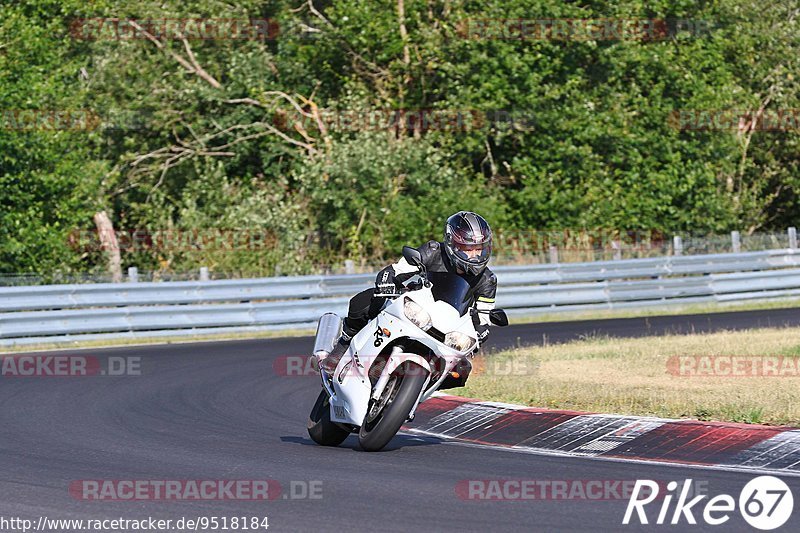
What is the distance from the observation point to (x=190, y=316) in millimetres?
21172

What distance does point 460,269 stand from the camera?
9055mm

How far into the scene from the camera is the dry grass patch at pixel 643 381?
10516mm

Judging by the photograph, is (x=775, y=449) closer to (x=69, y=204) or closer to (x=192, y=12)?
(x=69, y=204)

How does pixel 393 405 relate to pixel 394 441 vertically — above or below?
above

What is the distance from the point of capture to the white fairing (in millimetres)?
8648

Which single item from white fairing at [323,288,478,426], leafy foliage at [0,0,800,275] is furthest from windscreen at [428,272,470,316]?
leafy foliage at [0,0,800,275]

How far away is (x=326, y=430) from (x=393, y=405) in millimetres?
1033

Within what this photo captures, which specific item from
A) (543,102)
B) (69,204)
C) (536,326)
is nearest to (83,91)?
(69,204)

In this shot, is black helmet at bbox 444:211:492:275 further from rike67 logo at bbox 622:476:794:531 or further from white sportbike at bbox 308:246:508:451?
rike67 logo at bbox 622:476:794:531

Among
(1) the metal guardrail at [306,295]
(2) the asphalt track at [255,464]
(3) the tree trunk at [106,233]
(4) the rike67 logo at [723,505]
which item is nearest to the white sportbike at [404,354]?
(2) the asphalt track at [255,464]

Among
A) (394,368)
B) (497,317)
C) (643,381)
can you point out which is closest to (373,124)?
(643,381)

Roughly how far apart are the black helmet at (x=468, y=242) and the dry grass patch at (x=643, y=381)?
244 centimetres

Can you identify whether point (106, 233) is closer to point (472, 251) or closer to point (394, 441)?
point (394, 441)

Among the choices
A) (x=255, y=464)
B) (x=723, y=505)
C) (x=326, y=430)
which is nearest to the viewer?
(x=723, y=505)
